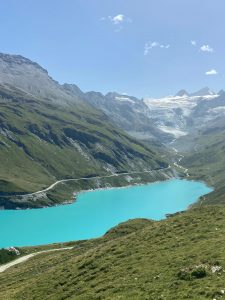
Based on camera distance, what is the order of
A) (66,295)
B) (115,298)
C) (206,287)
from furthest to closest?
(66,295)
(115,298)
(206,287)

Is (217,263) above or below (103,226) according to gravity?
below

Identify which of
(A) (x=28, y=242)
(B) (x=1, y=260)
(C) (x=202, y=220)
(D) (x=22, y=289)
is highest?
(A) (x=28, y=242)

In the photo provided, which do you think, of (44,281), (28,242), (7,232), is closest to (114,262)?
(44,281)

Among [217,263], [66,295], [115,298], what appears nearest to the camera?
[115,298]

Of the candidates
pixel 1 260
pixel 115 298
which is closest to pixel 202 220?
pixel 115 298

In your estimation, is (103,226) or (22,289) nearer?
(22,289)

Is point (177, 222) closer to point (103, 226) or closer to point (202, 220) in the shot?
point (202, 220)

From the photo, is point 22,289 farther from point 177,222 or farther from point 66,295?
point 177,222
